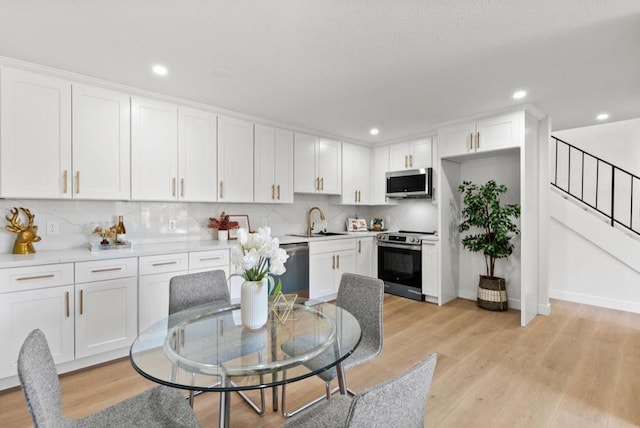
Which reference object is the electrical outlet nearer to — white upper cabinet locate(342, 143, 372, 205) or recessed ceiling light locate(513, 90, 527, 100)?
white upper cabinet locate(342, 143, 372, 205)

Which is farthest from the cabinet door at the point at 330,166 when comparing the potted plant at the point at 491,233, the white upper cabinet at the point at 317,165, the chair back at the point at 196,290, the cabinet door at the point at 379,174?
the chair back at the point at 196,290

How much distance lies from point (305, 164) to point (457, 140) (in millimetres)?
1998

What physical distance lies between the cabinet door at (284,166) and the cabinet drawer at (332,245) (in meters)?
0.69

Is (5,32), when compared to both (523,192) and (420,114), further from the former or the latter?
(523,192)

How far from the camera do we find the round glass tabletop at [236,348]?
1.21m

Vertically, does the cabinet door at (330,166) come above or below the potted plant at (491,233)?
above

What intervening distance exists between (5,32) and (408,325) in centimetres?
416

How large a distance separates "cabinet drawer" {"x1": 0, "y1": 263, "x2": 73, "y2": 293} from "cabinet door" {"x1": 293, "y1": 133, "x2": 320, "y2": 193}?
2.59 m

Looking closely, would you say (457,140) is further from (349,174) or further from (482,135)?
(349,174)

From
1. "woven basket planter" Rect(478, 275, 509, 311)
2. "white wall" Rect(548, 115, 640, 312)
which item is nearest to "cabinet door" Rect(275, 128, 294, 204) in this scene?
"woven basket planter" Rect(478, 275, 509, 311)

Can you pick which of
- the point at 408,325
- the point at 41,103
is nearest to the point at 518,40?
the point at 408,325

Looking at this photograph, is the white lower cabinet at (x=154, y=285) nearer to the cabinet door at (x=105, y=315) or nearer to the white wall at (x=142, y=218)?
the cabinet door at (x=105, y=315)

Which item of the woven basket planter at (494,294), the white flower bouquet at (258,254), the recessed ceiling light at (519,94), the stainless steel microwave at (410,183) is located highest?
the recessed ceiling light at (519,94)

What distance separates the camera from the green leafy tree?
12.0 ft
